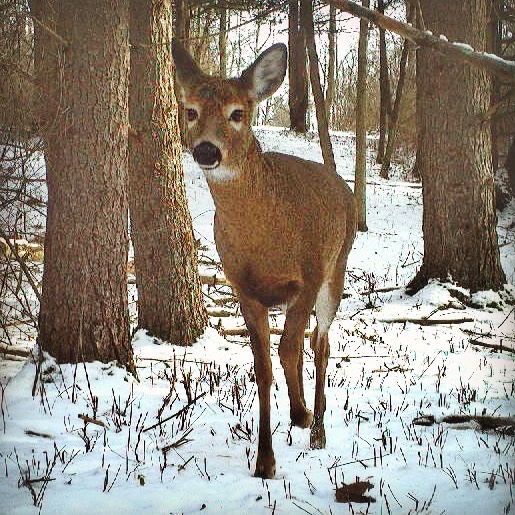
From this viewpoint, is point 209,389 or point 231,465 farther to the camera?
point 209,389

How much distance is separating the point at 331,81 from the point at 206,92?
29.1m

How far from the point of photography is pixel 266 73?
3.74m

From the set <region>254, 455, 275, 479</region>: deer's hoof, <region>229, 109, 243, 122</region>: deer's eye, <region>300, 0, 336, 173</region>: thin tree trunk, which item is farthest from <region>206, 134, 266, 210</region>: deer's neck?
<region>300, 0, 336, 173</region>: thin tree trunk

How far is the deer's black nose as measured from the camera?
3.25m

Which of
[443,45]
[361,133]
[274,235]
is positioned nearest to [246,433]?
[274,235]

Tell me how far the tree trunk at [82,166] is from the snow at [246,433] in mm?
393

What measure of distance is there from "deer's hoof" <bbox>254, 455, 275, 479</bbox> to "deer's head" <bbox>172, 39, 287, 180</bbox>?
5.87 feet

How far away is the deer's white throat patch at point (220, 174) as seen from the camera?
360cm

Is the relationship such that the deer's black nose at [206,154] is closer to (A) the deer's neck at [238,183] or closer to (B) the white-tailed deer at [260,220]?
(B) the white-tailed deer at [260,220]

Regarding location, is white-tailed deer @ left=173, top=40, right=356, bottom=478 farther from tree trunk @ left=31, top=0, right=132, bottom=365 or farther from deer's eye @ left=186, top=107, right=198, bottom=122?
tree trunk @ left=31, top=0, right=132, bottom=365

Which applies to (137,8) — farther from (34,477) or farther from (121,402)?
(34,477)

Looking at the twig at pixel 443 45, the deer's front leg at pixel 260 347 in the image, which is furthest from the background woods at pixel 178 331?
the deer's front leg at pixel 260 347

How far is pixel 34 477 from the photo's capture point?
3234mm

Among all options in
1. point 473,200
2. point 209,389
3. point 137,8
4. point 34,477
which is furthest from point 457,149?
point 34,477
